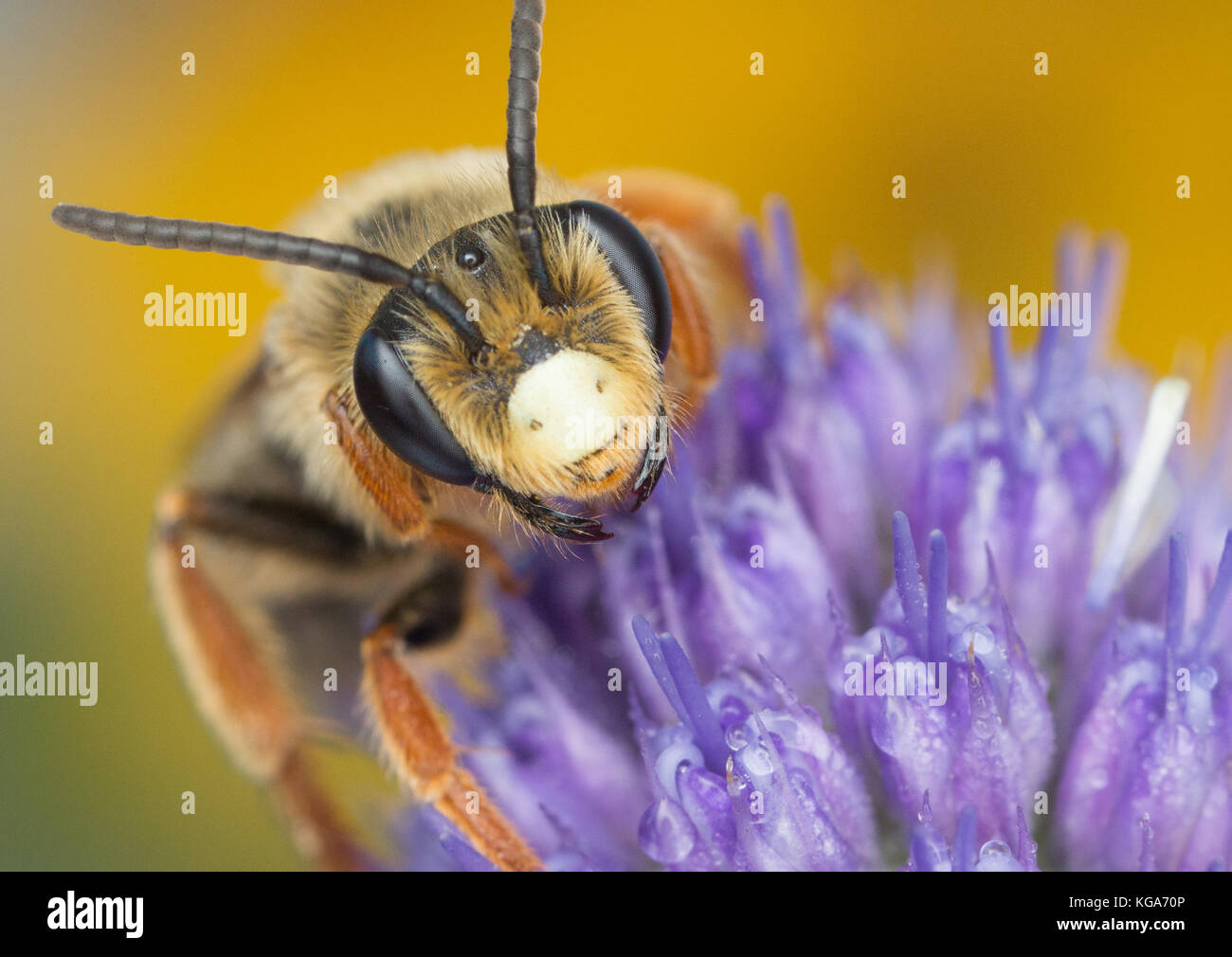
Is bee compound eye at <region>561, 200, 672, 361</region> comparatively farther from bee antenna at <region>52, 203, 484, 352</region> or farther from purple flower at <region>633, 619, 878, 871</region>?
purple flower at <region>633, 619, 878, 871</region>

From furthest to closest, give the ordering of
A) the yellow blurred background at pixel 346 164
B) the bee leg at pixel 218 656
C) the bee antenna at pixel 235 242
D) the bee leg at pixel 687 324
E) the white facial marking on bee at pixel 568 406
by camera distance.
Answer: the yellow blurred background at pixel 346 164, the bee leg at pixel 218 656, the bee leg at pixel 687 324, the bee antenna at pixel 235 242, the white facial marking on bee at pixel 568 406

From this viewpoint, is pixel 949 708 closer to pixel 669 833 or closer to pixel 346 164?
pixel 669 833

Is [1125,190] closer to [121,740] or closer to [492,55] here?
[492,55]

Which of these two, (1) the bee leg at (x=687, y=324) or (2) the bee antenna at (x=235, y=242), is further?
(1) the bee leg at (x=687, y=324)

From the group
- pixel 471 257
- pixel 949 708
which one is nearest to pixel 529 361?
pixel 471 257

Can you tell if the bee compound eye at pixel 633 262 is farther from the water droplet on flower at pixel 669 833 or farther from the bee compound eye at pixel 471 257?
the water droplet on flower at pixel 669 833

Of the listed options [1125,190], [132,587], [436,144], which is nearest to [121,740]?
[132,587]

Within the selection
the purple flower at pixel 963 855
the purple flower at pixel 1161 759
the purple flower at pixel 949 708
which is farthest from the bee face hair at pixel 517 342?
the purple flower at pixel 1161 759
